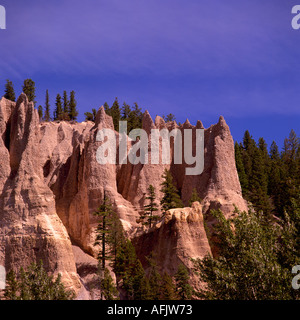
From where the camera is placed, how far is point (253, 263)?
2309cm

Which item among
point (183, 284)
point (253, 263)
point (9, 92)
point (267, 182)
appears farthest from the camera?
point (9, 92)

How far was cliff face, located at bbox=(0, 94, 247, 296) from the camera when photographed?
3762 cm

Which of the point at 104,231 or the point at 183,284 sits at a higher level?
the point at 104,231

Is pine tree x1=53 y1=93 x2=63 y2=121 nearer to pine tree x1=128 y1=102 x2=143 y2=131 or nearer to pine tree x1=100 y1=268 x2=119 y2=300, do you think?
pine tree x1=128 y1=102 x2=143 y2=131

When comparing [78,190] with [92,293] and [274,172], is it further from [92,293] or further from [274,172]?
[274,172]

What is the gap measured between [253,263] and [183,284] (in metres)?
12.4

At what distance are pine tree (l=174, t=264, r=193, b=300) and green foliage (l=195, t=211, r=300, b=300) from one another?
8606mm

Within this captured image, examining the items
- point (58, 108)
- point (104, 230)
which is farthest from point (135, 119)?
point (104, 230)

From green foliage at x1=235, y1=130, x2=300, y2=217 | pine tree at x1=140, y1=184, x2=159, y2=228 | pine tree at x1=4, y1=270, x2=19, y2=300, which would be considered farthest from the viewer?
green foliage at x1=235, y1=130, x2=300, y2=217

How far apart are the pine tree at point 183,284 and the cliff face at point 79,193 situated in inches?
58.9

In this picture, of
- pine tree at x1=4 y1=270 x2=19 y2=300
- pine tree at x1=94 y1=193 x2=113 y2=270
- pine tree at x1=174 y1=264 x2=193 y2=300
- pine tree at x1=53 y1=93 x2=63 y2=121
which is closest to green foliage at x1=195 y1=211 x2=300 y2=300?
pine tree at x1=174 y1=264 x2=193 y2=300

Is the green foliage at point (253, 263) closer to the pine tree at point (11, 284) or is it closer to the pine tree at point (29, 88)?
the pine tree at point (11, 284)

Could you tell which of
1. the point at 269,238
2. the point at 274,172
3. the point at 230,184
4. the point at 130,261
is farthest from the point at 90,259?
the point at 274,172

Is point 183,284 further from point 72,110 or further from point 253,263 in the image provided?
point 72,110
